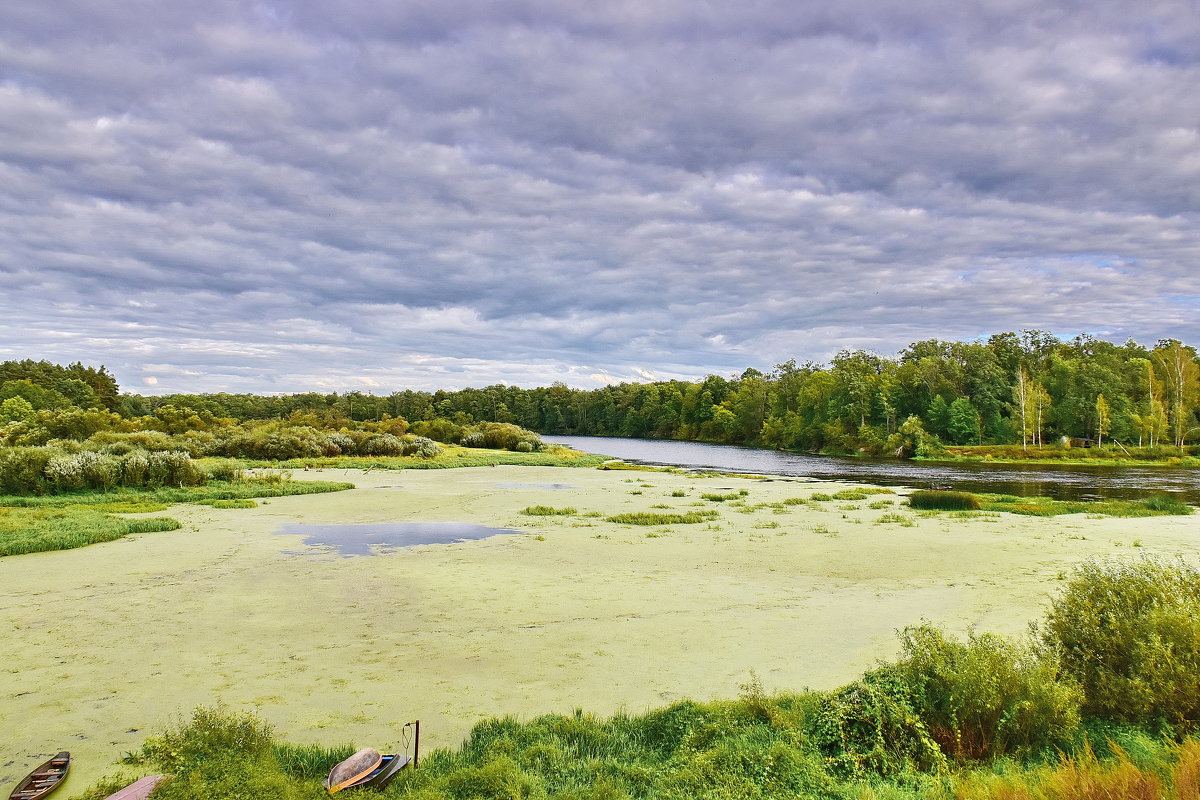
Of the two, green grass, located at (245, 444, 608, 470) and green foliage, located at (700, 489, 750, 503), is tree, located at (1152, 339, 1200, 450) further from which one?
green foliage, located at (700, 489, 750, 503)

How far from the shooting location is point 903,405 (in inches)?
Result: 3391

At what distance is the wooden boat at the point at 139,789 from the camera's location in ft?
14.2

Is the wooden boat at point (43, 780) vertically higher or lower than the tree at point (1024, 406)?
lower

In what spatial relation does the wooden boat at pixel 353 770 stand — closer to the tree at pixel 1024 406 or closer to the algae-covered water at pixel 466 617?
the algae-covered water at pixel 466 617

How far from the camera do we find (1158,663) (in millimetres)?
5246

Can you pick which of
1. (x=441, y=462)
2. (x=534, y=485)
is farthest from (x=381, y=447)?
(x=534, y=485)

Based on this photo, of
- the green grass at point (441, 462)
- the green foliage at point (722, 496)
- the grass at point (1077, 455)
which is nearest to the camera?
the green foliage at point (722, 496)

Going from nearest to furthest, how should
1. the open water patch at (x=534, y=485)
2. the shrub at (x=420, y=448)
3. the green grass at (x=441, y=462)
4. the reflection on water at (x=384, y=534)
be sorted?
1. the reflection on water at (x=384, y=534)
2. the open water patch at (x=534, y=485)
3. the green grass at (x=441, y=462)
4. the shrub at (x=420, y=448)

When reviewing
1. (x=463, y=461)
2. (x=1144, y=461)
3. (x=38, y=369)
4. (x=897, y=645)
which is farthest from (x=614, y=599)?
(x=38, y=369)

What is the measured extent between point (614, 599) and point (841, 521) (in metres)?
12.0

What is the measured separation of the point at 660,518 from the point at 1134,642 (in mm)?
15256

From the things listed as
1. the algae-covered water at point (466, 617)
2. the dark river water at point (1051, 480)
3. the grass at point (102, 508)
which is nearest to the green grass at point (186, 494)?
the grass at point (102, 508)

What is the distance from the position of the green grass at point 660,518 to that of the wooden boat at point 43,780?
15.5 metres

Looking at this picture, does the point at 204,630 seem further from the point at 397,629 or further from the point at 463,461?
the point at 463,461
